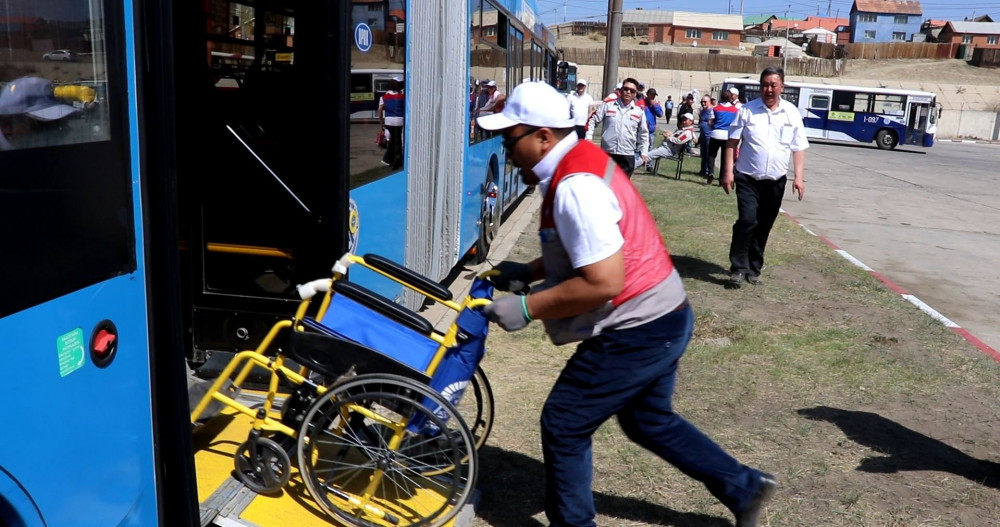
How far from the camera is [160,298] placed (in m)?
2.43

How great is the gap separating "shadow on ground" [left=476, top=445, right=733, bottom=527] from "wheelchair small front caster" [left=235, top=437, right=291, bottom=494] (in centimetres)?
93

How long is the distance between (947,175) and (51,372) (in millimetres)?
25284

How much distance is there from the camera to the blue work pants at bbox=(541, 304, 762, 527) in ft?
9.70

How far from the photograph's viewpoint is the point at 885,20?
112m

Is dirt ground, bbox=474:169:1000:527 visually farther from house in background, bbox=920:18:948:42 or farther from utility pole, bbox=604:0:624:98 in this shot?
house in background, bbox=920:18:948:42

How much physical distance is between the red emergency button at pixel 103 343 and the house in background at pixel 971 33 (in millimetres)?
120522

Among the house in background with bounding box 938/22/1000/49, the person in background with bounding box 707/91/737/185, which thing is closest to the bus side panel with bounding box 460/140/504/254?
the person in background with bounding box 707/91/737/185

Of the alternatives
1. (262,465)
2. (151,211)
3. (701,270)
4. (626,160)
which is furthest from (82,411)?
(626,160)

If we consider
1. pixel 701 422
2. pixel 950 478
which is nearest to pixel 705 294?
pixel 701 422

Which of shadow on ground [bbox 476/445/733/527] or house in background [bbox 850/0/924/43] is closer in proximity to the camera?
shadow on ground [bbox 476/445/733/527]

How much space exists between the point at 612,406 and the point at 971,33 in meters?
122

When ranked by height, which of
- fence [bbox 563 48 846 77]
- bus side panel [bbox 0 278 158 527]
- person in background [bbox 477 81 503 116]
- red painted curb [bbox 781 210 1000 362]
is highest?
fence [bbox 563 48 846 77]

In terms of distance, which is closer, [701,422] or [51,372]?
[51,372]

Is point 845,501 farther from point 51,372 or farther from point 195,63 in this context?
point 195,63
